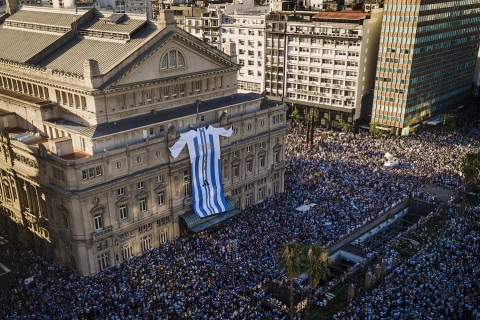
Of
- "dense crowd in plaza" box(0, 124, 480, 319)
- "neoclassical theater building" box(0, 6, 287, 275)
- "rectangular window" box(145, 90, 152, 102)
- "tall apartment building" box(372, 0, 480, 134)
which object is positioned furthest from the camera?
"tall apartment building" box(372, 0, 480, 134)

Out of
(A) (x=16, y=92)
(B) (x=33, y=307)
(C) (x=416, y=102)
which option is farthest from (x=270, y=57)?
(B) (x=33, y=307)

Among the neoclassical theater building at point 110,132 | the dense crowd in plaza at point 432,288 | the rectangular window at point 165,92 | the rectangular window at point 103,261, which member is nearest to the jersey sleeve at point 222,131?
the neoclassical theater building at point 110,132

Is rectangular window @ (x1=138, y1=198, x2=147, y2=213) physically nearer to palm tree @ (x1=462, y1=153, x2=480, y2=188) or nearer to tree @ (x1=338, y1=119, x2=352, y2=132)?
palm tree @ (x1=462, y1=153, x2=480, y2=188)

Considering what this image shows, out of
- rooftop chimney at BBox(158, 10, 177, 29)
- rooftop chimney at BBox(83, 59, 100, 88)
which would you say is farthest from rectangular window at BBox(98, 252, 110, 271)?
rooftop chimney at BBox(158, 10, 177, 29)

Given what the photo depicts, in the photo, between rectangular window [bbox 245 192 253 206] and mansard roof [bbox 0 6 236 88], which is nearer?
mansard roof [bbox 0 6 236 88]

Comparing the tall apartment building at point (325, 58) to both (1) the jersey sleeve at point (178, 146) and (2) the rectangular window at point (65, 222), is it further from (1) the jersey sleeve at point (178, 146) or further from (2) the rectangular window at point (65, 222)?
(2) the rectangular window at point (65, 222)

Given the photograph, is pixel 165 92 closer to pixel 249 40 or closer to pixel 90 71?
pixel 90 71
